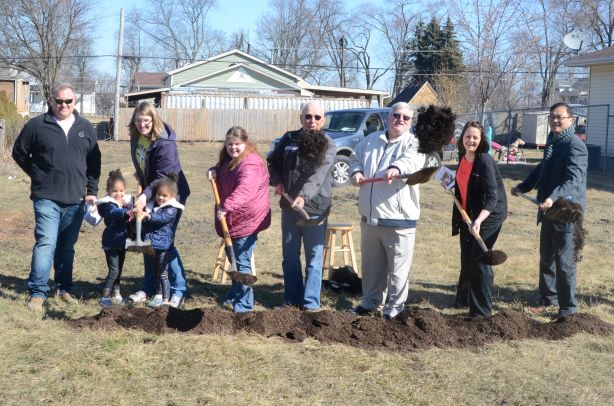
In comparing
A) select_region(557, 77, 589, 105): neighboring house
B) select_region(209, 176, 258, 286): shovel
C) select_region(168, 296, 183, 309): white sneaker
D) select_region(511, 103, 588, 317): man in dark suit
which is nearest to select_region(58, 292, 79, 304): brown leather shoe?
select_region(168, 296, 183, 309): white sneaker

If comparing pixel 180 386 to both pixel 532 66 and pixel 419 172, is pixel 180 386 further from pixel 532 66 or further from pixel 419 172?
pixel 532 66

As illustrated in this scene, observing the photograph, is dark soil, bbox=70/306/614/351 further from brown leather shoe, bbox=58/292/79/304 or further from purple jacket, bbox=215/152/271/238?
brown leather shoe, bbox=58/292/79/304

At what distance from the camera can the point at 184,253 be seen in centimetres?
926

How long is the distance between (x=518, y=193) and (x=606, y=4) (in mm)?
42756

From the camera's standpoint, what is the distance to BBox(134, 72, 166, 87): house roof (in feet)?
220

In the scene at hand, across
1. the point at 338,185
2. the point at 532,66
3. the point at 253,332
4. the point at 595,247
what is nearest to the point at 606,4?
the point at 532,66

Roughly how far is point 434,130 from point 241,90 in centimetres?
3745

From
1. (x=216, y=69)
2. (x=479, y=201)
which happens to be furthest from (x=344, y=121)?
(x=216, y=69)

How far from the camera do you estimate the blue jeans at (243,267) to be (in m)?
6.24

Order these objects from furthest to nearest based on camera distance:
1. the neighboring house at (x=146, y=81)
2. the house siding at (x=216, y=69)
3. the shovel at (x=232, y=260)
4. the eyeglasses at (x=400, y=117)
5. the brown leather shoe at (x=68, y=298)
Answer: the neighboring house at (x=146, y=81), the house siding at (x=216, y=69), the brown leather shoe at (x=68, y=298), the shovel at (x=232, y=260), the eyeglasses at (x=400, y=117)

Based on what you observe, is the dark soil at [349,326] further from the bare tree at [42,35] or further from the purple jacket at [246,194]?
the bare tree at [42,35]

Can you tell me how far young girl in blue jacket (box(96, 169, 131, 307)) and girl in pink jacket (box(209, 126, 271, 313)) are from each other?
0.95 meters

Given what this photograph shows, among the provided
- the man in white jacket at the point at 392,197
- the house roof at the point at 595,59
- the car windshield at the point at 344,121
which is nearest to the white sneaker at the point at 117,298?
the man in white jacket at the point at 392,197

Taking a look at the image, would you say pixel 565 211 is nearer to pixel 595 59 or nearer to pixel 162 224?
pixel 162 224
